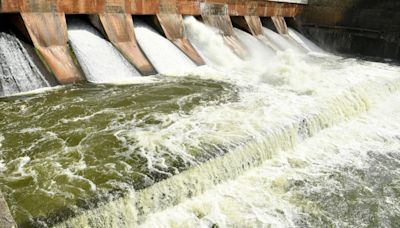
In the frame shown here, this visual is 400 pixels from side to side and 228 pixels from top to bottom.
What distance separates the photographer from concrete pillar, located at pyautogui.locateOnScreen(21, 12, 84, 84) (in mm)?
7910

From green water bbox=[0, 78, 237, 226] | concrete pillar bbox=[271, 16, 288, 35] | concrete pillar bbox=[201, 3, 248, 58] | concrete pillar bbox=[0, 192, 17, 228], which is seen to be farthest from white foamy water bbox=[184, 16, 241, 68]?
concrete pillar bbox=[0, 192, 17, 228]

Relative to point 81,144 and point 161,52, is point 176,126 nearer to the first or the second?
point 81,144

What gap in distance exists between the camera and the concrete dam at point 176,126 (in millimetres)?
4246

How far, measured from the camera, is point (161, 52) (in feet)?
33.2

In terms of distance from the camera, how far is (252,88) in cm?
848

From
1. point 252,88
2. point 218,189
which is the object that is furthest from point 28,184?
point 252,88

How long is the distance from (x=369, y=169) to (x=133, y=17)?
7910 mm

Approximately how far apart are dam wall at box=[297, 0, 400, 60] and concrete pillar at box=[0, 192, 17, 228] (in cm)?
1448

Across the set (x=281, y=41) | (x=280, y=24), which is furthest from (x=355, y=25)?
(x=281, y=41)

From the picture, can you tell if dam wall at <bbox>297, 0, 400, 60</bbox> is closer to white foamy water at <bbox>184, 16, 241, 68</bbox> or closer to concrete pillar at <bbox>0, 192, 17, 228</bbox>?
Answer: white foamy water at <bbox>184, 16, 241, 68</bbox>

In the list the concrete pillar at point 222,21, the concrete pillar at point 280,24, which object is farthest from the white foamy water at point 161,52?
the concrete pillar at point 280,24

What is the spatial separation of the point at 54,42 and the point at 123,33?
1.89 metres

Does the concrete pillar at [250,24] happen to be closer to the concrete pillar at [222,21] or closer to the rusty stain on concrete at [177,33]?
the concrete pillar at [222,21]

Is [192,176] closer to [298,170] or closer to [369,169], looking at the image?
Answer: [298,170]
